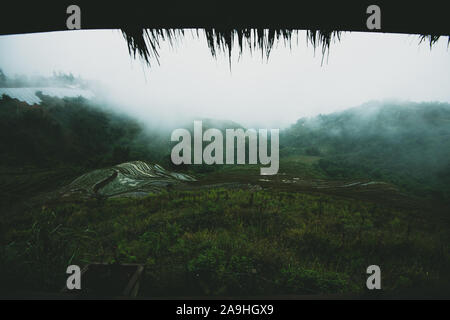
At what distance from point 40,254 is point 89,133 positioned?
54.0 feet

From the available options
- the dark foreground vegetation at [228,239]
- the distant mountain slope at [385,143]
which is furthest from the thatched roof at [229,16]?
the distant mountain slope at [385,143]

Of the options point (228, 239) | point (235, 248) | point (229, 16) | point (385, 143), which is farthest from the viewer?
point (385, 143)

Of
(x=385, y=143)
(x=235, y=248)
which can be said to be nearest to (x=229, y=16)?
(x=235, y=248)

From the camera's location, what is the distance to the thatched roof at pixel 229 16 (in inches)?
41.1

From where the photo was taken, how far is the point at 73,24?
1.08 meters

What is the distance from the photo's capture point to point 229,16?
1.14 m

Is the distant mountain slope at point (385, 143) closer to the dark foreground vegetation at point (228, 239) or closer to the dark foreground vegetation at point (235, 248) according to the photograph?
the dark foreground vegetation at point (228, 239)

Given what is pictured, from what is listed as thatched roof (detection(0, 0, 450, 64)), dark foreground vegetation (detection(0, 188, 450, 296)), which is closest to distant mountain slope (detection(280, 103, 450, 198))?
dark foreground vegetation (detection(0, 188, 450, 296))

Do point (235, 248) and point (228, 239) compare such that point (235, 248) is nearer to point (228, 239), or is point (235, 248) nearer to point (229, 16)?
point (228, 239)

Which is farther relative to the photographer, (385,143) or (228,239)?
(385,143)

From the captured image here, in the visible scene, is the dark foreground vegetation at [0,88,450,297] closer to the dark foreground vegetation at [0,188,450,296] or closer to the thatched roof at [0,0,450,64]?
the dark foreground vegetation at [0,188,450,296]

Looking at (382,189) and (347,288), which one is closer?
(347,288)

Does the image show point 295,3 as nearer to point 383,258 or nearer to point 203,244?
point 203,244
